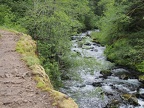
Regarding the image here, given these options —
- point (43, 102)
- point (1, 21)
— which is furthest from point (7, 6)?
point (43, 102)

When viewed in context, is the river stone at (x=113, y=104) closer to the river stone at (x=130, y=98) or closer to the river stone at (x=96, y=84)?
the river stone at (x=130, y=98)

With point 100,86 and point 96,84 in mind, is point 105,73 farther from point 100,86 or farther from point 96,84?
point 100,86

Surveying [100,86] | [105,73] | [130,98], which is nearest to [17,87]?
[130,98]

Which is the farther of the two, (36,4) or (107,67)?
(107,67)

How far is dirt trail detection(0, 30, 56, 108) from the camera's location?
655cm

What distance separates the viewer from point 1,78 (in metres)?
8.41

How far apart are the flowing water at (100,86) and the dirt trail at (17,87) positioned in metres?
4.92

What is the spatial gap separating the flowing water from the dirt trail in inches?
194

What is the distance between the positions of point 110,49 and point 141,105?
39.2ft

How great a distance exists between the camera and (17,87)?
760cm

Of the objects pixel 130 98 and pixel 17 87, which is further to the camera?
pixel 130 98

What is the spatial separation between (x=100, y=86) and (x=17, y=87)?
9.69 m

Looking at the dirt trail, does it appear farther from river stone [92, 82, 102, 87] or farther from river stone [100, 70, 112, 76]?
river stone [100, 70, 112, 76]

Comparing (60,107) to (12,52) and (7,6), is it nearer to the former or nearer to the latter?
(12,52)
